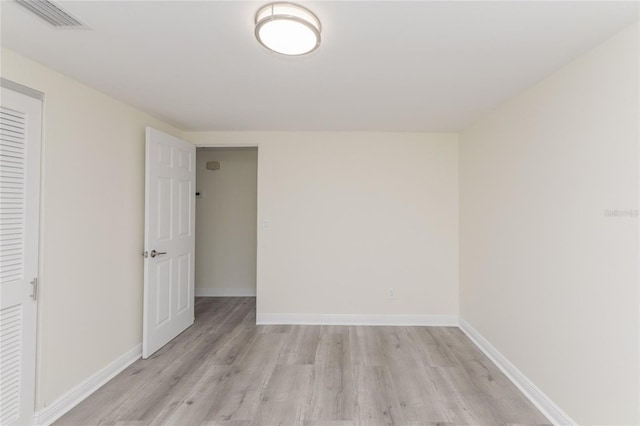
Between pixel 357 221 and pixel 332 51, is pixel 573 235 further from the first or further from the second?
pixel 357 221

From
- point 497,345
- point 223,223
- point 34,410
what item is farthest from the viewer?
point 223,223

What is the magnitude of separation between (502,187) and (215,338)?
3231 millimetres

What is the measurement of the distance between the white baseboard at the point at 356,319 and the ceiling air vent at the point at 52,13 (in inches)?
122

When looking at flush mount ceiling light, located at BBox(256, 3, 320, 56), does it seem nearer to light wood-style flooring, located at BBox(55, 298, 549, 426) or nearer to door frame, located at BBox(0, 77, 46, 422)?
door frame, located at BBox(0, 77, 46, 422)

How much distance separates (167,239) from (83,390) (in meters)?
1.36

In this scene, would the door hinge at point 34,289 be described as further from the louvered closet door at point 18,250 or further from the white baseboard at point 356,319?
the white baseboard at point 356,319

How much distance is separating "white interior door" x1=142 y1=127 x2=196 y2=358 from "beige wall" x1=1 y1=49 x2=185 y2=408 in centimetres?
14

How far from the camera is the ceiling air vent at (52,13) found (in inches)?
52.1

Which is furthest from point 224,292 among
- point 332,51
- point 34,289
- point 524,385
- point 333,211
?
point 332,51

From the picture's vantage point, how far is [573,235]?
5.95 feet

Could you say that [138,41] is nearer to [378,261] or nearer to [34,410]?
[34,410]

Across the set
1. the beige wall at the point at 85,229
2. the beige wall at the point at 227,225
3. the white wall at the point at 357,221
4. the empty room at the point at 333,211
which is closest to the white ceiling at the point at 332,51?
the empty room at the point at 333,211

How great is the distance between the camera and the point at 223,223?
4801 mm

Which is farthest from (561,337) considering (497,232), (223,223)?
(223,223)
